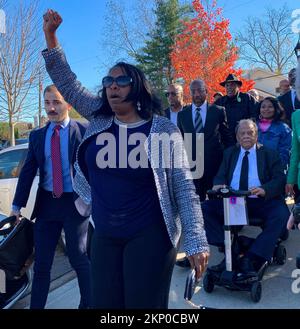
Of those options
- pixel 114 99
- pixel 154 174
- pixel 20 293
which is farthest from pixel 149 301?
pixel 20 293

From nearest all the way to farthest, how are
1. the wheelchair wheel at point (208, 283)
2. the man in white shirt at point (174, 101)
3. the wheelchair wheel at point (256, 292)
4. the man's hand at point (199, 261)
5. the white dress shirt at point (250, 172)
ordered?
1. the man's hand at point (199, 261)
2. the wheelchair wheel at point (256, 292)
3. the wheelchair wheel at point (208, 283)
4. the white dress shirt at point (250, 172)
5. the man in white shirt at point (174, 101)

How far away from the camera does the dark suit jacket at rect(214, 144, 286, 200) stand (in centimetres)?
391

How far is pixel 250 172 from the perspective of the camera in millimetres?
4074

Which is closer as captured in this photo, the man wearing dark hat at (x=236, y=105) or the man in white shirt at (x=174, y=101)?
the man in white shirt at (x=174, y=101)

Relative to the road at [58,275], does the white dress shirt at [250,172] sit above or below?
above

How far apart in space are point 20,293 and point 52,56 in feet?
6.66

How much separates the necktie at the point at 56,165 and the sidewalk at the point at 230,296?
1.10 meters

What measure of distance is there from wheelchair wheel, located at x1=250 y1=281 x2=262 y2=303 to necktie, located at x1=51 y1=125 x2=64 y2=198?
5.77ft

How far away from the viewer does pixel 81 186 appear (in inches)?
89.7

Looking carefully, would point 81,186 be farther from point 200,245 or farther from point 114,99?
point 200,245

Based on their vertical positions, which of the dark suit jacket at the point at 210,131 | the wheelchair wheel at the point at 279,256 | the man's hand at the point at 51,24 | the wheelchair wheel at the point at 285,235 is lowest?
the wheelchair wheel at the point at 279,256

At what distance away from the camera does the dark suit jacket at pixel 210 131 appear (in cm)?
467

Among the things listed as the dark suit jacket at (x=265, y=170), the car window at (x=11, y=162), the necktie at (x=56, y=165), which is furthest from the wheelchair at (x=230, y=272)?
the car window at (x=11, y=162)

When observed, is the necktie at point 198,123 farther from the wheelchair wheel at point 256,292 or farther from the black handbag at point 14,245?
the black handbag at point 14,245
